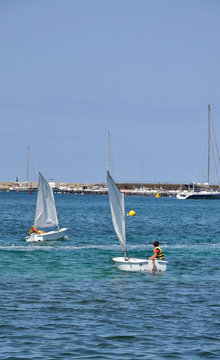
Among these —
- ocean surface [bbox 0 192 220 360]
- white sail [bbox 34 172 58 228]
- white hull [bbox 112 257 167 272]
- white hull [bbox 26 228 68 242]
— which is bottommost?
ocean surface [bbox 0 192 220 360]

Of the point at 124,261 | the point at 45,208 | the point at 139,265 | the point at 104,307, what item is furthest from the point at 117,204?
the point at 45,208

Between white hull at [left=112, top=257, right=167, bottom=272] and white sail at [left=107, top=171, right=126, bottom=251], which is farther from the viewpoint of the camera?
white sail at [left=107, top=171, right=126, bottom=251]

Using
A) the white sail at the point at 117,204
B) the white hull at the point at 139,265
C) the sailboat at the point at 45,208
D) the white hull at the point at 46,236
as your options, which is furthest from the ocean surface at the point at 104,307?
the sailboat at the point at 45,208

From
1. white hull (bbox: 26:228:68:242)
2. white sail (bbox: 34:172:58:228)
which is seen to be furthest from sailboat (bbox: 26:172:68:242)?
white hull (bbox: 26:228:68:242)

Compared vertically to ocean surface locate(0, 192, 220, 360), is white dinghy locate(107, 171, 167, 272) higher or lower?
higher

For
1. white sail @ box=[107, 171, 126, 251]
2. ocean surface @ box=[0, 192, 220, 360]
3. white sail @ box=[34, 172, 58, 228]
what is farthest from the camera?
white sail @ box=[34, 172, 58, 228]

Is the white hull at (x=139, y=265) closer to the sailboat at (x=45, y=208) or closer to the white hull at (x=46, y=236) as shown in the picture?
the white hull at (x=46, y=236)

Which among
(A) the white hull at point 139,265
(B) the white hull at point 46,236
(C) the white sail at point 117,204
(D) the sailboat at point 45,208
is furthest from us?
(D) the sailboat at point 45,208

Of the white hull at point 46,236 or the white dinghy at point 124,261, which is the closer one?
the white dinghy at point 124,261

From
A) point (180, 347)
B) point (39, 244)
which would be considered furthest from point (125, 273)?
point (39, 244)

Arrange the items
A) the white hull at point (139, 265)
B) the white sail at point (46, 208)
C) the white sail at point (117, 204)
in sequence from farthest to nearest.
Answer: the white sail at point (46, 208) → the white sail at point (117, 204) → the white hull at point (139, 265)

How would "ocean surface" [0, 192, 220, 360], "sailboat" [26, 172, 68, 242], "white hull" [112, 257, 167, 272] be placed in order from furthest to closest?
"sailboat" [26, 172, 68, 242]
"white hull" [112, 257, 167, 272]
"ocean surface" [0, 192, 220, 360]

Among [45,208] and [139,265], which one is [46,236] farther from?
[139,265]

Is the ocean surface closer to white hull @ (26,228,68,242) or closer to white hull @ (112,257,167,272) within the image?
white hull @ (112,257,167,272)
